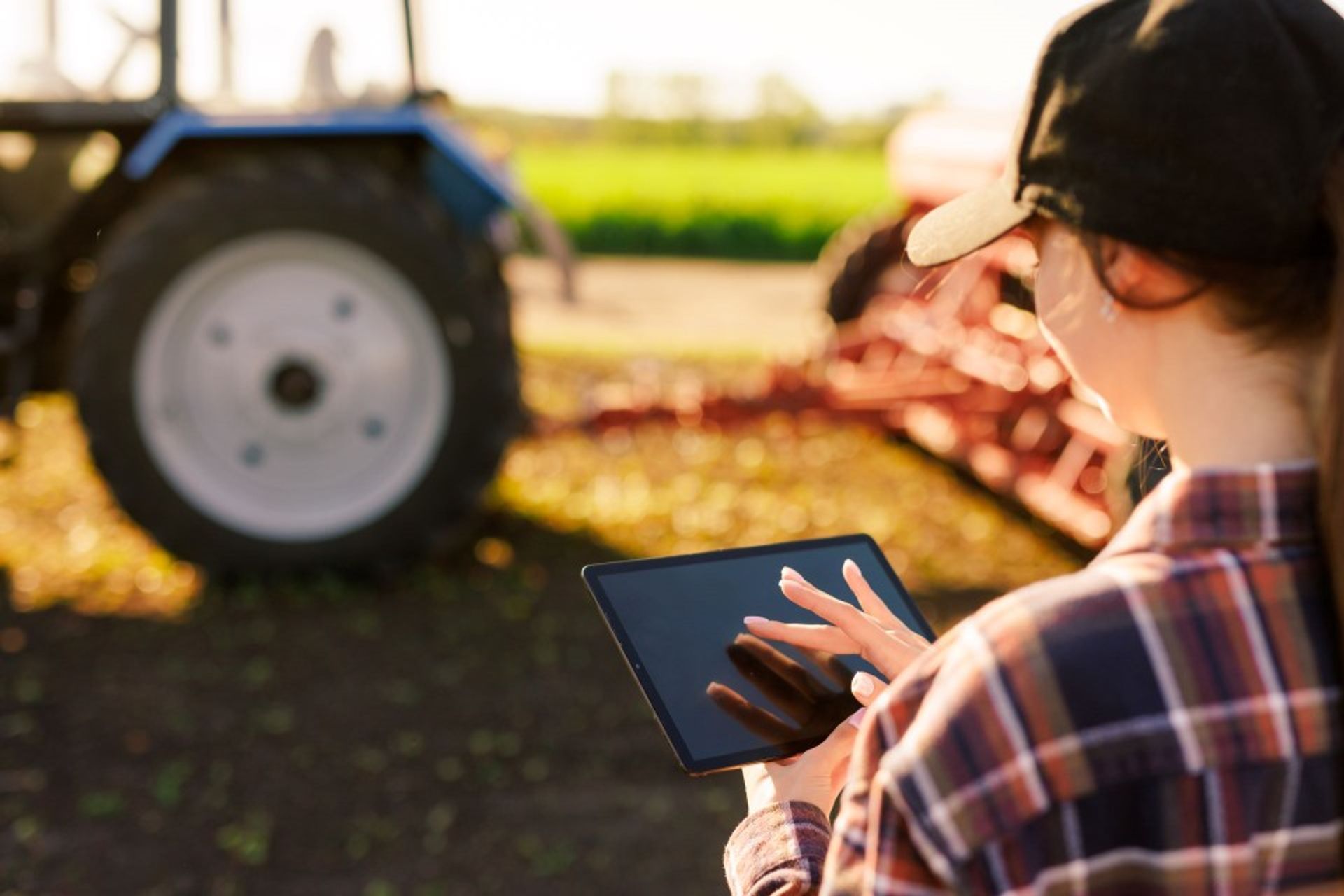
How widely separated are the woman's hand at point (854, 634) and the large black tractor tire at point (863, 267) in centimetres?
502

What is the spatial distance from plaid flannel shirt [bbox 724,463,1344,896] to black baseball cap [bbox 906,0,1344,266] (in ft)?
0.52

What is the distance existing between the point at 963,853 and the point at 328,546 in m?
3.64

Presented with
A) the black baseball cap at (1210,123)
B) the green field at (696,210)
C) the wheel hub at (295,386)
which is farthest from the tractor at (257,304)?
the green field at (696,210)

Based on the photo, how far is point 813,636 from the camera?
1.23 m

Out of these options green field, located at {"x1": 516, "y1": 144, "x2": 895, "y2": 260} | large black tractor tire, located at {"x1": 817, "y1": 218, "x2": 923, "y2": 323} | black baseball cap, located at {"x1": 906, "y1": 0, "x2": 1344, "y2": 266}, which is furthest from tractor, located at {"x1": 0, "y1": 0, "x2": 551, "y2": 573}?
green field, located at {"x1": 516, "y1": 144, "x2": 895, "y2": 260}

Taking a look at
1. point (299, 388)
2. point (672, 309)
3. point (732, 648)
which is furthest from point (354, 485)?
point (672, 309)

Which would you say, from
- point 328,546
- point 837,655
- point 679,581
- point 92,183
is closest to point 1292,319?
point 837,655

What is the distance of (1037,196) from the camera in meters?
0.95

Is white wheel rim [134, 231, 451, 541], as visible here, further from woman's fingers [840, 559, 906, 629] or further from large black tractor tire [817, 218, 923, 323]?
woman's fingers [840, 559, 906, 629]

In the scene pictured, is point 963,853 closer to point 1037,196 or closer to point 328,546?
point 1037,196

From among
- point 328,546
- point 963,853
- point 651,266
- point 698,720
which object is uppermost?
point 963,853

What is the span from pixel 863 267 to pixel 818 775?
5.15 meters

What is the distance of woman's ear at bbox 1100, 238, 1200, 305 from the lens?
0.90m

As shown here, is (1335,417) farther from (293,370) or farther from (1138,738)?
(293,370)
